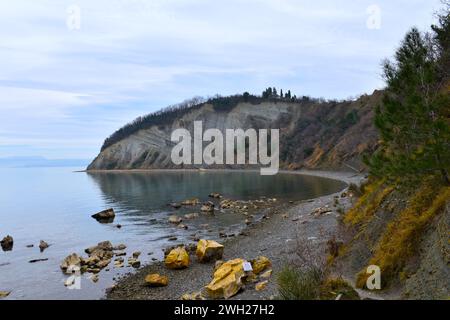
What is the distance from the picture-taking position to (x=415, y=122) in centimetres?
1204

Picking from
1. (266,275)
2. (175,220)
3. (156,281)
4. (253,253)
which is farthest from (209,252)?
(175,220)

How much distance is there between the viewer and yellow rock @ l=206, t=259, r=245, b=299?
49.7 ft

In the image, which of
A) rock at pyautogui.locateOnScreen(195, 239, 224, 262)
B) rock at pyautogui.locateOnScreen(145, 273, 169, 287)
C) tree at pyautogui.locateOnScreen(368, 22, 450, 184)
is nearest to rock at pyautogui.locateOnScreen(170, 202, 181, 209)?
rock at pyautogui.locateOnScreen(195, 239, 224, 262)

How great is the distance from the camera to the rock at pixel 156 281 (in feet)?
62.0

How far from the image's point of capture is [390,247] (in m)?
12.1

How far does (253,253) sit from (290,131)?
126976 millimetres

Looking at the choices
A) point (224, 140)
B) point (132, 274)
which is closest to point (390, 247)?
point (132, 274)

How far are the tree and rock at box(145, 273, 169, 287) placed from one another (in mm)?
11113

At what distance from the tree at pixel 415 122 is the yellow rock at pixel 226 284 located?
22.2 feet

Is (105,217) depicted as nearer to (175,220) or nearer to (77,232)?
(77,232)

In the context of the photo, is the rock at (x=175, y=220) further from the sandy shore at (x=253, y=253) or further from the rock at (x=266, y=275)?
the rock at (x=266, y=275)

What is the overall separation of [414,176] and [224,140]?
510 feet
